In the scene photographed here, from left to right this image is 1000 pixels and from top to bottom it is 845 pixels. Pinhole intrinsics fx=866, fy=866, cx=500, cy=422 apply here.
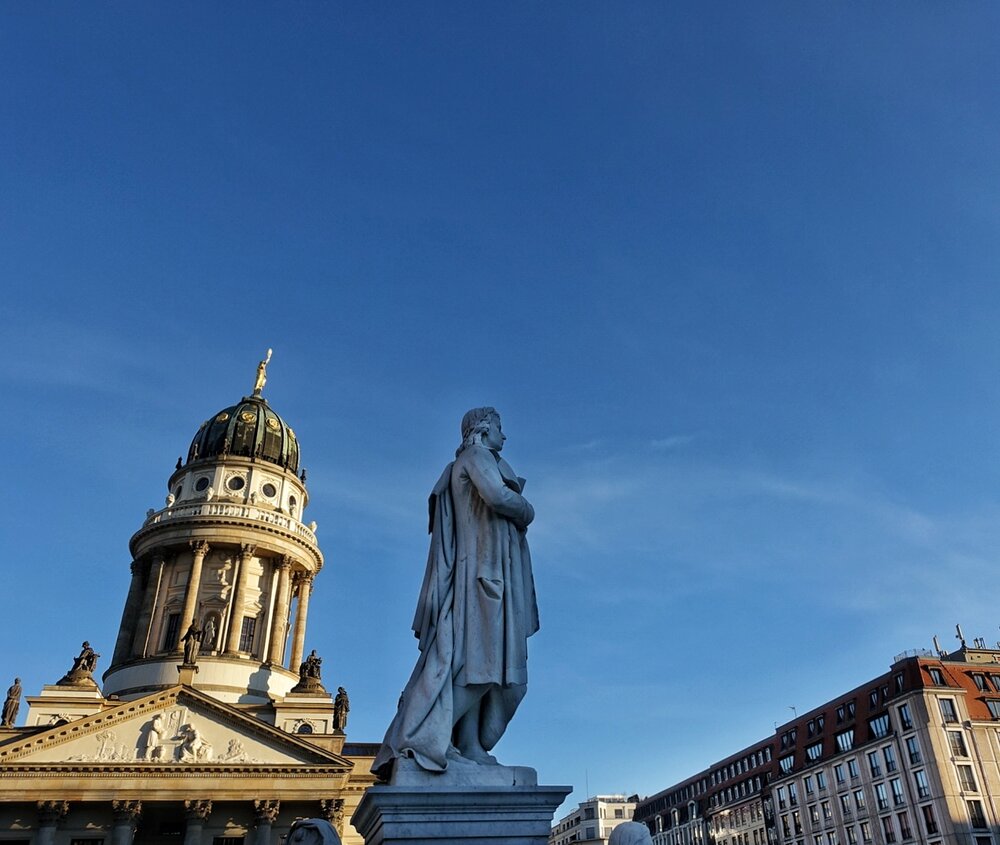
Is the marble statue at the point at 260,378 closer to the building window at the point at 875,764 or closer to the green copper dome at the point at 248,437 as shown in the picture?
the green copper dome at the point at 248,437

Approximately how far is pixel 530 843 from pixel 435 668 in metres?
1.17

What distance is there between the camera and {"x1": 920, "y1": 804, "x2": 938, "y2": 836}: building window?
5312 cm

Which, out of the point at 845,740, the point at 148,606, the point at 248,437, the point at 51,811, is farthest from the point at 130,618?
the point at 845,740

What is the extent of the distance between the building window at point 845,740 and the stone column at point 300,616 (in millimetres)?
39386

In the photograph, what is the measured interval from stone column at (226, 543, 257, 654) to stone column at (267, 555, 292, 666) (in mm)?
2094

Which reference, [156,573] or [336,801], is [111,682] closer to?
[156,573]

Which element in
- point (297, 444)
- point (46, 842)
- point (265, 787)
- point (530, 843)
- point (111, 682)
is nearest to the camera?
point (530, 843)

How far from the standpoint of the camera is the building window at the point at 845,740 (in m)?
62.3

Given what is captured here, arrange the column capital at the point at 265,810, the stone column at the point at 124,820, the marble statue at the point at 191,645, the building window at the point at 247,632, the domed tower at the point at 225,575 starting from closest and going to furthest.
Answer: the stone column at the point at 124,820, the column capital at the point at 265,810, the marble statue at the point at 191,645, the domed tower at the point at 225,575, the building window at the point at 247,632

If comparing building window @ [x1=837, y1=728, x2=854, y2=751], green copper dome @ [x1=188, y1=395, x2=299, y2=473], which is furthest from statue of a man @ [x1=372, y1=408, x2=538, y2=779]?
building window @ [x1=837, y1=728, x2=854, y2=751]

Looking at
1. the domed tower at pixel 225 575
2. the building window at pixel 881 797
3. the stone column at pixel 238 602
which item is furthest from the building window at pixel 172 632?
the building window at pixel 881 797

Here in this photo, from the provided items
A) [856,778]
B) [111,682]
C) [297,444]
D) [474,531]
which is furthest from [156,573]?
[474,531]

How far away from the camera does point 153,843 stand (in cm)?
4050

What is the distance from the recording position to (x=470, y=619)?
5602 mm
